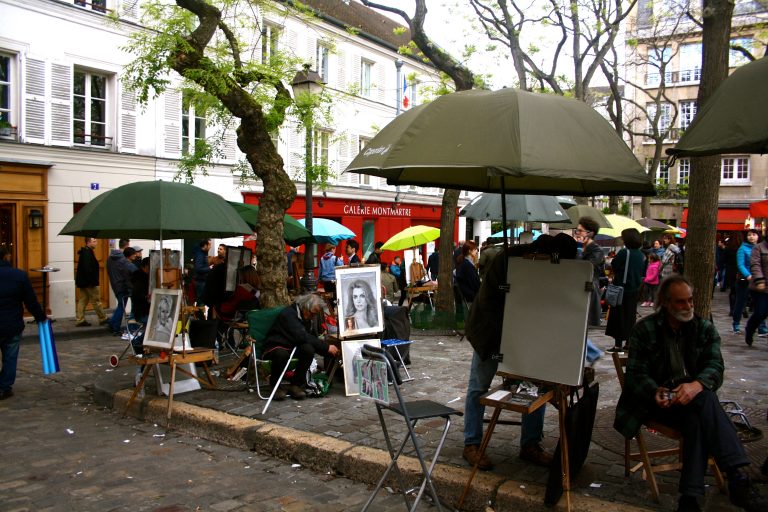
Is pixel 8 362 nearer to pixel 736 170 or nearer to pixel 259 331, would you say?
pixel 259 331

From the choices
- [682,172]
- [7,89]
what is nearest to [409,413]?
[7,89]

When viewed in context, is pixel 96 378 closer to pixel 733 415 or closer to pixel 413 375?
pixel 413 375

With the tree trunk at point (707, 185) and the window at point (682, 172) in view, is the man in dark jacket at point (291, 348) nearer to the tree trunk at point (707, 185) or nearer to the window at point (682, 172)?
the tree trunk at point (707, 185)

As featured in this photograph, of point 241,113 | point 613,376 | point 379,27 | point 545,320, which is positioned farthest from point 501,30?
A: point 379,27

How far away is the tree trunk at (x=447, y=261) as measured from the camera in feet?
42.5

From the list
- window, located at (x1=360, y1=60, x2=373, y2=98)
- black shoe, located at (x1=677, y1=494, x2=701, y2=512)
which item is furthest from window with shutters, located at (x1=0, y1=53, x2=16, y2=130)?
black shoe, located at (x1=677, y1=494, x2=701, y2=512)

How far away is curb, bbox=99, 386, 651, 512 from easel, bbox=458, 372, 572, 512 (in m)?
0.14

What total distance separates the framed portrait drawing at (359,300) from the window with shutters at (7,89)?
11666 mm

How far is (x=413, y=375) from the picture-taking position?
8.12m

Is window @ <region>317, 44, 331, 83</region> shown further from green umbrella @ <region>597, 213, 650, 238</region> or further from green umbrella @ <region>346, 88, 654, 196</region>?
green umbrella @ <region>346, 88, 654, 196</region>

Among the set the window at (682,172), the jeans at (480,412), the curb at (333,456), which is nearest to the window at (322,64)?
the curb at (333,456)

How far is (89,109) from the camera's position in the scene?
1702 cm

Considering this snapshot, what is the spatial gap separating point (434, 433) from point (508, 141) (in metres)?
2.85

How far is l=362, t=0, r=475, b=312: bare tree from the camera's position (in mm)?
11672
